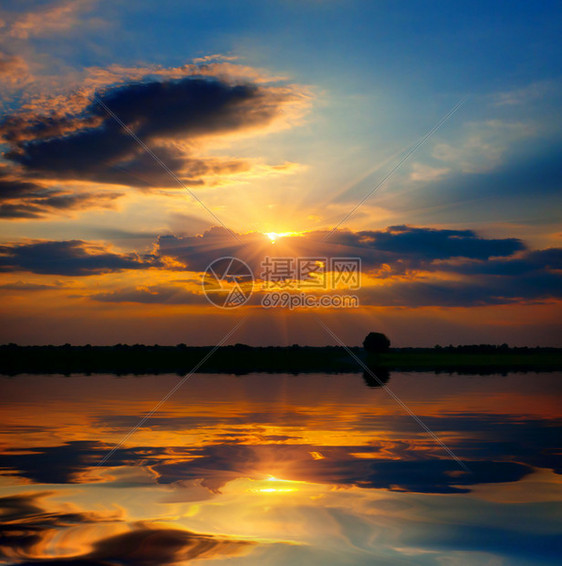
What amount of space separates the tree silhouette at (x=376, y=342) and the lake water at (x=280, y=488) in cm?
7314

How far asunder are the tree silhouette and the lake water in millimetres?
73139

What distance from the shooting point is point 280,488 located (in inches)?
498

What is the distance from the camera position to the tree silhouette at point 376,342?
97.5 m

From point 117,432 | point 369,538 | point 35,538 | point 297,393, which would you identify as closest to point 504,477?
point 369,538

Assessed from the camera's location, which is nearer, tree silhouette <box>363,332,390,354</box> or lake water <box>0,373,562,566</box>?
lake water <box>0,373,562,566</box>

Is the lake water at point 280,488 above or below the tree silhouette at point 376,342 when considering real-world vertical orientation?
below

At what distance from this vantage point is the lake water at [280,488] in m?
9.42

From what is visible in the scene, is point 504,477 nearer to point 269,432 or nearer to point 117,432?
point 269,432

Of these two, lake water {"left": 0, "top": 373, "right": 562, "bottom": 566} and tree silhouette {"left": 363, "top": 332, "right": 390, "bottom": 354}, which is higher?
tree silhouette {"left": 363, "top": 332, "right": 390, "bottom": 354}

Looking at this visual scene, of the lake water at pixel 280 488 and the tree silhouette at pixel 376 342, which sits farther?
the tree silhouette at pixel 376 342

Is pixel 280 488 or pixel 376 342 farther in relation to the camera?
pixel 376 342

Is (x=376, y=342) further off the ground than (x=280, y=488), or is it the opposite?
(x=376, y=342)

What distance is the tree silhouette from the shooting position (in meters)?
97.5

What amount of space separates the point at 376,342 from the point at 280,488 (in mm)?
86338
